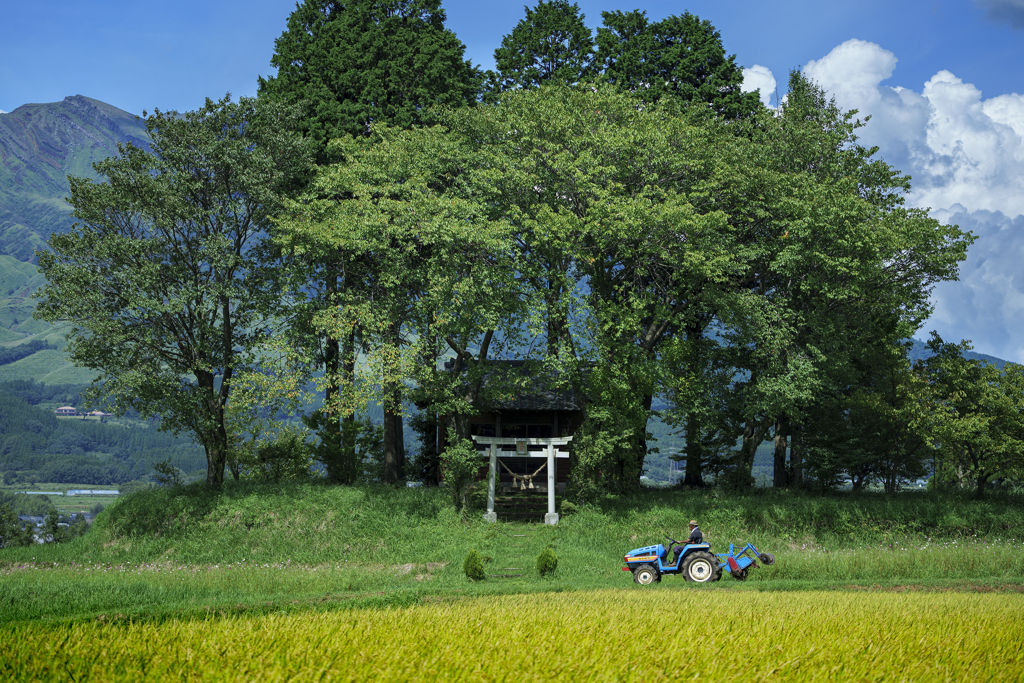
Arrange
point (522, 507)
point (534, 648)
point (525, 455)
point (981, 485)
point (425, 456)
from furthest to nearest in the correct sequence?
point (425, 456) < point (522, 507) < point (981, 485) < point (525, 455) < point (534, 648)

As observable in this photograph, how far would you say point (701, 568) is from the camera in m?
17.7

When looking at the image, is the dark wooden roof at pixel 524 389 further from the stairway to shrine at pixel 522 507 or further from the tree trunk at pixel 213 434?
the tree trunk at pixel 213 434

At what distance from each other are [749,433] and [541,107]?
17414 mm

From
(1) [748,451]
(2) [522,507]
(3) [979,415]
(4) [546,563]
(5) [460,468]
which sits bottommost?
(4) [546,563]

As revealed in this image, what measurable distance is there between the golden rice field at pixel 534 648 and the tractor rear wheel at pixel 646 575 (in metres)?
7.36

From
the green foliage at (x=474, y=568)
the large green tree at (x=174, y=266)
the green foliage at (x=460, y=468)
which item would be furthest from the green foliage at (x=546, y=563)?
the large green tree at (x=174, y=266)

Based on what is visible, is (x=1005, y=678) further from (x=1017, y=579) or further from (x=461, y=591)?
(x=1017, y=579)

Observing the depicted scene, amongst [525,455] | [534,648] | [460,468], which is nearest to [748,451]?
[525,455]

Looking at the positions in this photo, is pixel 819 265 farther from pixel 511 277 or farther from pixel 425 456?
pixel 425 456

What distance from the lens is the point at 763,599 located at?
44.2 ft

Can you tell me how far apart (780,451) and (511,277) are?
658 inches

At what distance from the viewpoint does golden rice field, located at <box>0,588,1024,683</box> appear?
6945mm

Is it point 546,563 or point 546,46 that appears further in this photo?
point 546,46

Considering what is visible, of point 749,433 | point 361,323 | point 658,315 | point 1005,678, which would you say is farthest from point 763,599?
point 749,433
